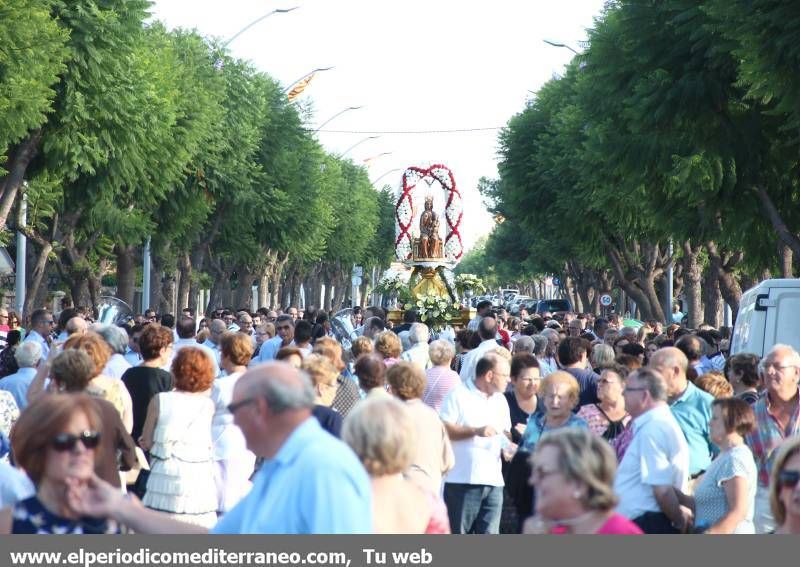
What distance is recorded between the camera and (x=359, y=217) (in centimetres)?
8438

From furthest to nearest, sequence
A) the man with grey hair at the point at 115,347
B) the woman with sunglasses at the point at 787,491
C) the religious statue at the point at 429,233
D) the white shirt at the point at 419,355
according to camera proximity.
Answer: the religious statue at the point at 429,233
the white shirt at the point at 419,355
the man with grey hair at the point at 115,347
the woman with sunglasses at the point at 787,491

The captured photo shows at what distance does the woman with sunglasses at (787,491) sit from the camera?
5.26 metres

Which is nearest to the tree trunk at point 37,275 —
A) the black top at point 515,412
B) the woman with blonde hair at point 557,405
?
the black top at point 515,412

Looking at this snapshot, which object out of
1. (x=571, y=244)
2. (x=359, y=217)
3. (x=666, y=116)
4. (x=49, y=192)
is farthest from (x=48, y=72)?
(x=359, y=217)

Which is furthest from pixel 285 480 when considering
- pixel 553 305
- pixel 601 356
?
pixel 553 305

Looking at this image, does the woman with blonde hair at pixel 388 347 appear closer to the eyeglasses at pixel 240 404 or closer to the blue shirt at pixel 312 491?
the eyeglasses at pixel 240 404

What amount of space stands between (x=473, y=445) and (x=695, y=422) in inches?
54.3

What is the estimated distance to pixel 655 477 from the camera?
7.63 m

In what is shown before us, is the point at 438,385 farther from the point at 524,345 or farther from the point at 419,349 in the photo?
the point at 419,349

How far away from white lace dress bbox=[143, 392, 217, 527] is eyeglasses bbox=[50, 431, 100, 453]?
3.38 m

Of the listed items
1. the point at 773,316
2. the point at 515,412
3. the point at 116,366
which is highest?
the point at 773,316

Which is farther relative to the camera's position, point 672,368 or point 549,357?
point 549,357

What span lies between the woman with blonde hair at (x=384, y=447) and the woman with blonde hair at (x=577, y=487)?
62 centimetres
